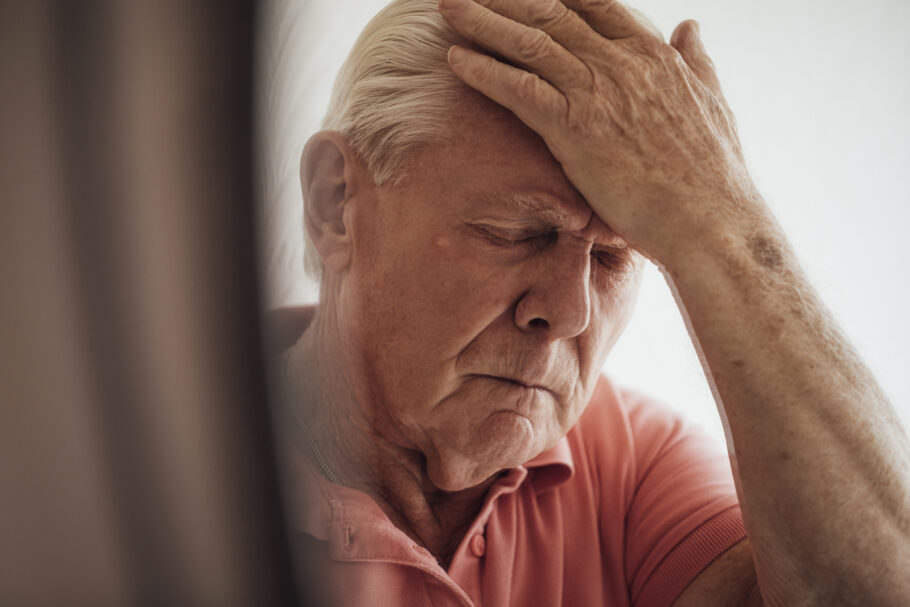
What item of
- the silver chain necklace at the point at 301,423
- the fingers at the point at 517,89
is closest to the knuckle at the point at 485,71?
the fingers at the point at 517,89

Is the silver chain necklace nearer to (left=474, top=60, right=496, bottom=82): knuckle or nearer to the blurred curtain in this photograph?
the blurred curtain

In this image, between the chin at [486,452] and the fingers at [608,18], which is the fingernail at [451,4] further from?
the chin at [486,452]

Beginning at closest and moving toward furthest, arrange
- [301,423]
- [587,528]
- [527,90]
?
[301,423], [527,90], [587,528]

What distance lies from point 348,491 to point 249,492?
288mm

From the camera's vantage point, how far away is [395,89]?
0.77 metres

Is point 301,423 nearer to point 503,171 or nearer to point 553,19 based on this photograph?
point 503,171

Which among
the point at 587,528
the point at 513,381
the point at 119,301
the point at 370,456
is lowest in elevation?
the point at 587,528

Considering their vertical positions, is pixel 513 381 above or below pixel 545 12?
below

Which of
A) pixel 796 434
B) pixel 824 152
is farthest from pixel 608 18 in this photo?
pixel 824 152

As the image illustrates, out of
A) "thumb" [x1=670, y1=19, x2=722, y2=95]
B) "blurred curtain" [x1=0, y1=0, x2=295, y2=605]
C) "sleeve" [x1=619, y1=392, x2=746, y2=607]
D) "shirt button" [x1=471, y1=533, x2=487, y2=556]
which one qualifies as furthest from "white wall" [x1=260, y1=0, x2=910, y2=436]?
"blurred curtain" [x1=0, y1=0, x2=295, y2=605]

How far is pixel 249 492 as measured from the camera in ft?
1.44

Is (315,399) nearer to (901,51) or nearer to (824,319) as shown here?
(824,319)

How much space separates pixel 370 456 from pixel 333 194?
10.9 inches

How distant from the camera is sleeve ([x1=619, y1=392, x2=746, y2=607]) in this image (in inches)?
34.3
